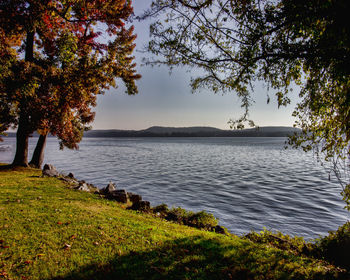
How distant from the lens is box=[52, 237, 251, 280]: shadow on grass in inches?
197

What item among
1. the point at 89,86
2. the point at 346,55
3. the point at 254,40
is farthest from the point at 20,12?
the point at 346,55

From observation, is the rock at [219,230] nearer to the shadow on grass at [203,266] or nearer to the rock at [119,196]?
the shadow on grass at [203,266]

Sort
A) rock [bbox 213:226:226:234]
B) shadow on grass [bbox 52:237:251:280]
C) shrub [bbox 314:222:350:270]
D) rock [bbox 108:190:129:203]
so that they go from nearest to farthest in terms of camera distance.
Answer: shadow on grass [bbox 52:237:251:280]
shrub [bbox 314:222:350:270]
rock [bbox 213:226:226:234]
rock [bbox 108:190:129:203]

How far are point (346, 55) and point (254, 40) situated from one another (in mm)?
2916

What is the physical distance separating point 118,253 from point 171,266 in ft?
5.60

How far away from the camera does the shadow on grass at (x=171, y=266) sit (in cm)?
502

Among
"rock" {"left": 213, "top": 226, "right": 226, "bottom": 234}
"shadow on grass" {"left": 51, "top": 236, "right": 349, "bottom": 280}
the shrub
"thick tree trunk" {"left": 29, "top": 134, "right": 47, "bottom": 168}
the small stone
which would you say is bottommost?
"rock" {"left": 213, "top": 226, "right": 226, "bottom": 234}

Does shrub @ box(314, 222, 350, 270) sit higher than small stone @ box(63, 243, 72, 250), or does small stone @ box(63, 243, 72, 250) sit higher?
small stone @ box(63, 243, 72, 250)

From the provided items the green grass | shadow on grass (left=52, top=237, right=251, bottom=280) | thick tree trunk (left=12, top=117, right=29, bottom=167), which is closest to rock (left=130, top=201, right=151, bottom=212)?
the green grass

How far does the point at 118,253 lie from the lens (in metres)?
6.01

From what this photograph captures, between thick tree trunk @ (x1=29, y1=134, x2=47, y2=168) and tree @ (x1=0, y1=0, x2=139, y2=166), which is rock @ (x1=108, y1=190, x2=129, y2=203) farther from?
thick tree trunk @ (x1=29, y1=134, x2=47, y2=168)

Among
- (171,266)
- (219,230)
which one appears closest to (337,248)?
(219,230)

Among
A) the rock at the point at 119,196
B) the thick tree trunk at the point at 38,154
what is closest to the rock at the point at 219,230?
the rock at the point at 119,196

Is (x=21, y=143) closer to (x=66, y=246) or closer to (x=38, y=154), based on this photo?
(x=38, y=154)
